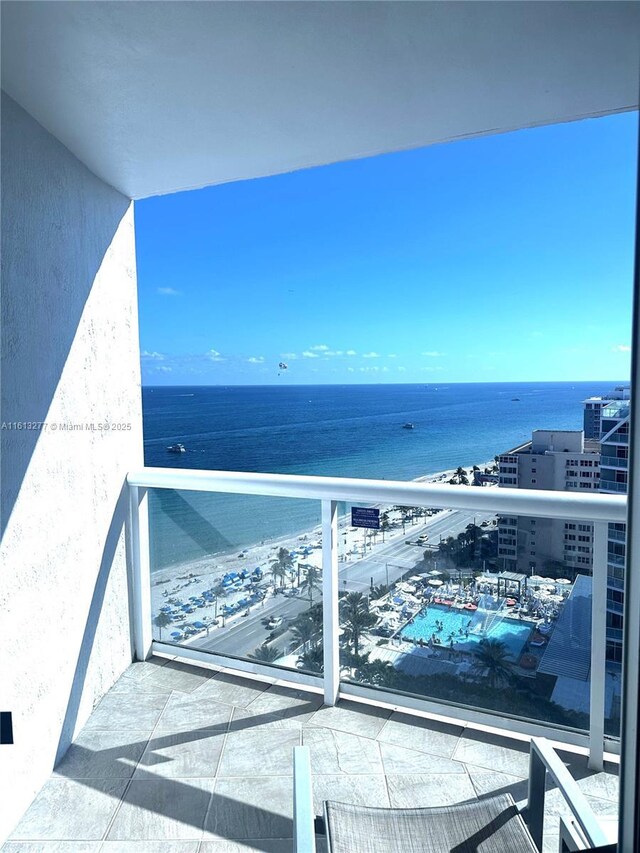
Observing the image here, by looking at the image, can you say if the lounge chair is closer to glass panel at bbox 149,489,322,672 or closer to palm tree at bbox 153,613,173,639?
glass panel at bbox 149,489,322,672

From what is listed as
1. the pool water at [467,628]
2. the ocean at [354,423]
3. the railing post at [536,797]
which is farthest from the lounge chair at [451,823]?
the ocean at [354,423]

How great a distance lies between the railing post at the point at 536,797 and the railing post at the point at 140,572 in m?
2.16

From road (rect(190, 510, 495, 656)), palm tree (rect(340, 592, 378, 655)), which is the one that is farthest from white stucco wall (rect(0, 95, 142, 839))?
palm tree (rect(340, 592, 378, 655))

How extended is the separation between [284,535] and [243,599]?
40cm

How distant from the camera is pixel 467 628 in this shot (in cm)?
228

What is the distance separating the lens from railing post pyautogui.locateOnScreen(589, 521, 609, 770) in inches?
81.7

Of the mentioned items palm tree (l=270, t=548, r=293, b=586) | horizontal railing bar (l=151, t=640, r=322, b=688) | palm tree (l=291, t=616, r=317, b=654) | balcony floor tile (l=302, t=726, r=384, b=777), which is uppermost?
palm tree (l=270, t=548, r=293, b=586)

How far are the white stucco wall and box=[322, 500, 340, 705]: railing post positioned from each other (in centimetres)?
110

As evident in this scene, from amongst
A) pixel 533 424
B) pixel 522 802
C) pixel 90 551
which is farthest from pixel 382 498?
pixel 533 424

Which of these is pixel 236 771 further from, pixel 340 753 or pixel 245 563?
pixel 245 563

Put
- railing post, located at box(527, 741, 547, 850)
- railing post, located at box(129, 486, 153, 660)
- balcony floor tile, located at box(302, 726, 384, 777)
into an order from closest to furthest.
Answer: railing post, located at box(527, 741, 547, 850), balcony floor tile, located at box(302, 726, 384, 777), railing post, located at box(129, 486, 153, 660)

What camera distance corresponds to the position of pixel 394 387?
22.9 metres

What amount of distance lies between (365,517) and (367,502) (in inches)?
3.1

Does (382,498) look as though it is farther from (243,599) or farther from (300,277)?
(300,277)
